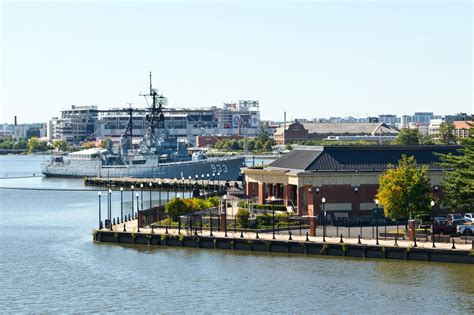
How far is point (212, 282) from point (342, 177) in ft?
80.6

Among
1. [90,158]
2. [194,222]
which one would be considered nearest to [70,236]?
[194,222]

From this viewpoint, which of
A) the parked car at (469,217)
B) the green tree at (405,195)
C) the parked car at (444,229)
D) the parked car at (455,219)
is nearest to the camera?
the parked car at (444,229)

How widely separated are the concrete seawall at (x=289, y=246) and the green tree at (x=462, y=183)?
1073 cm

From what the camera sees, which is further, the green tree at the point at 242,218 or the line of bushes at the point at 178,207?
the line of bushes at the point at 178,207

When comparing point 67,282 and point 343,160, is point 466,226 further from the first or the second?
point 67,282

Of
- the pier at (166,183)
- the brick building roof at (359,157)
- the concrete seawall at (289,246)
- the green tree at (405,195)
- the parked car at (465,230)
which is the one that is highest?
the brick building roof at (359,157)

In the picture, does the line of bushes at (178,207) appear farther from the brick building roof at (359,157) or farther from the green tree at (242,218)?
the brick building roof at (359,157)

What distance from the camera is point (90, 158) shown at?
18850 centimetres

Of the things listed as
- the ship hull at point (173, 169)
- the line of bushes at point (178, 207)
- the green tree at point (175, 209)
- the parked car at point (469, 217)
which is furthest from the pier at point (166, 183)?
the parked car at point (469, 217)

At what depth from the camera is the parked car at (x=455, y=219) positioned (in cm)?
7446

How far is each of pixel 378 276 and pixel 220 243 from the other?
44.2 feet

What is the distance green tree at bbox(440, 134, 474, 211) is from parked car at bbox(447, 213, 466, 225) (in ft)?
1.70

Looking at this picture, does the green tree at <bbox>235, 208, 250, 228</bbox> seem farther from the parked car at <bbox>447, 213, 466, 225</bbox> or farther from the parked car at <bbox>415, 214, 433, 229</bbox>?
the parked car at <bbox>447, 213, 466, 225</bbox>

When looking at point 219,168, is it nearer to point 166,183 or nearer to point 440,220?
point 166,183
